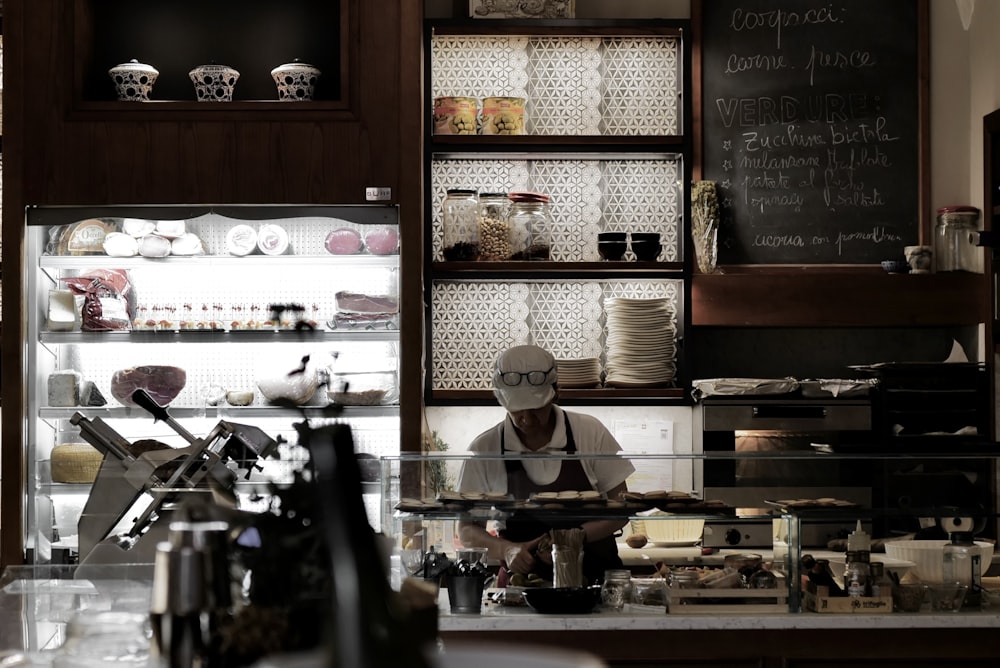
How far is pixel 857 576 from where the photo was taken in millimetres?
2713

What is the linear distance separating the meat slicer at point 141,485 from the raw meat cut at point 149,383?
0.64 meters

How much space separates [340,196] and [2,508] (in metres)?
1.65

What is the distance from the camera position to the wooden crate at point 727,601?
8.89 feet

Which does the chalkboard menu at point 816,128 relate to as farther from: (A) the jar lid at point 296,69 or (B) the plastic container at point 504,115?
(A) the jar lid at point 296,69

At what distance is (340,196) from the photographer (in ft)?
12.9

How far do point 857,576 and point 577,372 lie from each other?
171 cm

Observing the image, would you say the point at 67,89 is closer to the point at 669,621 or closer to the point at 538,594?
the point at 538,594

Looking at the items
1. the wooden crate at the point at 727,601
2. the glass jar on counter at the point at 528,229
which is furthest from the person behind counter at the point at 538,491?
the glass jar on counter at the point at 528,229

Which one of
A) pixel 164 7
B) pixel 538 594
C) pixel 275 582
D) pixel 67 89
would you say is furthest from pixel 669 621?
pixel 164 7

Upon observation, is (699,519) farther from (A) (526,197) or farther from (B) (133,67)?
(B) (133,67)

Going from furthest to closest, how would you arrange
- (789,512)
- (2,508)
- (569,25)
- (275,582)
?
(569,25)
(2,508)
(789,512)
(275,582)

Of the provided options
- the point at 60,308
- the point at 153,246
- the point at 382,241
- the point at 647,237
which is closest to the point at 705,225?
the point at 647,237

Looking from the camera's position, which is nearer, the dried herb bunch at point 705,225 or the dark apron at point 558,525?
the dark apron at point 558,525

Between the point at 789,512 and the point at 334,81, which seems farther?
the point at 334,81
